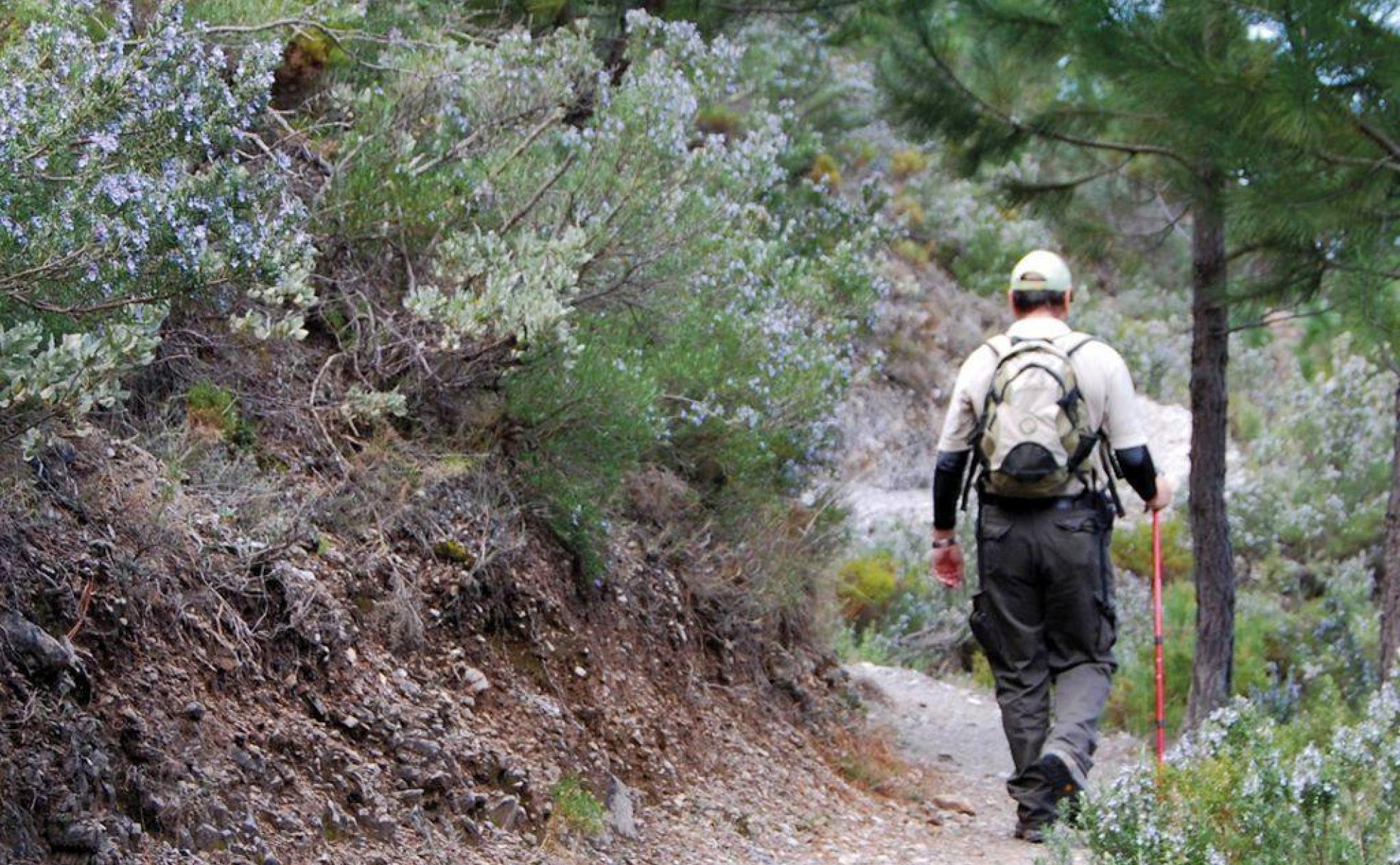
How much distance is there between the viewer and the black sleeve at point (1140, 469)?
19.8ft

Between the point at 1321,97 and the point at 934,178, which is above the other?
the point at 934,178

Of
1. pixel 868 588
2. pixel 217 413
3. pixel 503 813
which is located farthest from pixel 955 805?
pixel 868 588

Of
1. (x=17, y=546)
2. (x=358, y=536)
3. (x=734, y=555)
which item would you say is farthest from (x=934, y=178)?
(x=17, y=546)

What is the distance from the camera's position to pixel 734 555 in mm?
7652

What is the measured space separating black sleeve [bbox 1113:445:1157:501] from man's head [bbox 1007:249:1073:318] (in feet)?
2.02

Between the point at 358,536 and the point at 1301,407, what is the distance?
13139 mm

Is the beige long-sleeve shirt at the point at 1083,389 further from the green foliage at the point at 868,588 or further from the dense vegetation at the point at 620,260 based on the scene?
the green foliage at the point at 868,588

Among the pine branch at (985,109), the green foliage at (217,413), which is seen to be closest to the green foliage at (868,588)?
the pine branch at (985,109)

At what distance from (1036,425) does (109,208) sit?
351 centimetres

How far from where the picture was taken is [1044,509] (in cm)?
608

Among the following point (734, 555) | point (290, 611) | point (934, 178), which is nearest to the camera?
point (290, 611)

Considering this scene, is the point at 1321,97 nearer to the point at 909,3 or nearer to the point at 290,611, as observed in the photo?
the point at 909,3

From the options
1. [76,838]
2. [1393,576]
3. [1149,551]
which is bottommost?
[76,838]

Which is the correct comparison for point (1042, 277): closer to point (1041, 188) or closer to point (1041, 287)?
point (1041, 287)
